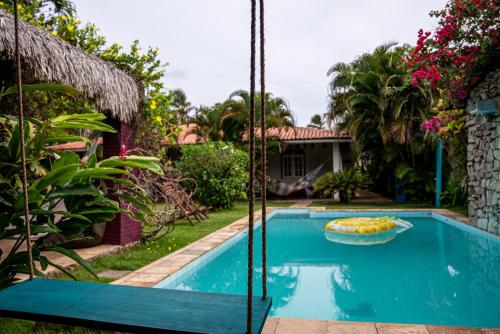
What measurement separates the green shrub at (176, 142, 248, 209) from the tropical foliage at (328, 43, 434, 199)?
3.88 meters

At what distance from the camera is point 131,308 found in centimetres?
163

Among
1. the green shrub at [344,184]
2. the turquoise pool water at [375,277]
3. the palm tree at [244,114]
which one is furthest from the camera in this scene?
the palm tree at [244,114]

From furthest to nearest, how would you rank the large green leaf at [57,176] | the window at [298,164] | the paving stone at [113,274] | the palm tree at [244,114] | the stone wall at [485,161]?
the window at [298,164] < the palm tree at [244,114] < the stone wall at [485,161] < the paving stone at [113,274] < the large green leaf at [57,176]

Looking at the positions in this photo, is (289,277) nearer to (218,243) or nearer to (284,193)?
(218,243)

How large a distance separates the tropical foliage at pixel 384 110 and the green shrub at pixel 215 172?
388cm

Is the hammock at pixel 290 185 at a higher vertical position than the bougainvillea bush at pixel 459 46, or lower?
lower

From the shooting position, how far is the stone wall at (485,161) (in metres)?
5.88

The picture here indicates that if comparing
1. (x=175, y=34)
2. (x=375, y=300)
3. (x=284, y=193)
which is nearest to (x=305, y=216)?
(x=284, y=193)

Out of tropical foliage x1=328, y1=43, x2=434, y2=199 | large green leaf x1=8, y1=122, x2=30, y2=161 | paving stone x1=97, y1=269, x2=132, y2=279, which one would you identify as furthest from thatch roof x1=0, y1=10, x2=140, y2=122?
tropical foliage x1=328, y1=43, x2=434, y2=199

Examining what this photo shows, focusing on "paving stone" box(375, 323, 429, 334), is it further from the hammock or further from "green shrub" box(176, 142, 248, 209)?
the hammock

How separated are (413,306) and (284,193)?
10.5 m

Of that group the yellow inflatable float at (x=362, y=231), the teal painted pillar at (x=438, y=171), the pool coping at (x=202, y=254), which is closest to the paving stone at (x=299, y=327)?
the pool coping at (x=202, y=254)

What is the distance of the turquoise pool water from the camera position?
11.2 ft

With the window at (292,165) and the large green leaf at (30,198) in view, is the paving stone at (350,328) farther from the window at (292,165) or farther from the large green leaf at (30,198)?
the window at (292,165)
